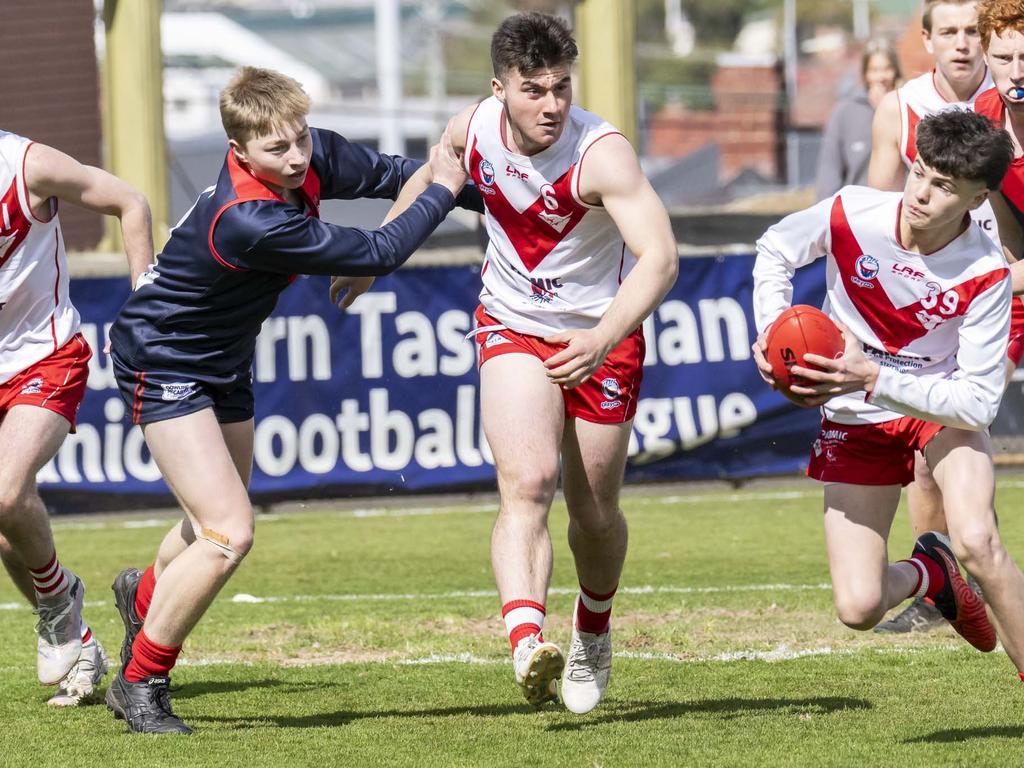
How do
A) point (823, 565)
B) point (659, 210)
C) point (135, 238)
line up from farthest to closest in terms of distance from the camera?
point (823, 565) < point (135, 238) < point (659, 210)

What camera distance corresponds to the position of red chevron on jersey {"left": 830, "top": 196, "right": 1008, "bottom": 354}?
5367 mm

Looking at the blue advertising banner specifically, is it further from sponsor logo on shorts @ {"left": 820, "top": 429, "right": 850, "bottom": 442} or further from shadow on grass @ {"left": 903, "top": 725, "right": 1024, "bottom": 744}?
shadow on grass @ {"left": 903, "top": 725, "right": 1024, "bottom": 744}

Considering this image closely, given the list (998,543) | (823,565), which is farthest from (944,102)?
(823,565)

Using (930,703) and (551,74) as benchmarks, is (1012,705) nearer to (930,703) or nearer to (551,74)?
(930,703)

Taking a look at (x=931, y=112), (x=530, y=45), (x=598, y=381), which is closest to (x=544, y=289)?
(x=598, y=381)

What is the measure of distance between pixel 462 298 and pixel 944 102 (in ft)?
17.5

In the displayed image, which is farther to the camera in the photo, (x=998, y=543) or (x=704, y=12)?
(x=704, y=12)

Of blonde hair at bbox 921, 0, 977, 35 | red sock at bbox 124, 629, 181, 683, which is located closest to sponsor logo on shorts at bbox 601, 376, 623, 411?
red sock at bbox 124, 629, 181, 683

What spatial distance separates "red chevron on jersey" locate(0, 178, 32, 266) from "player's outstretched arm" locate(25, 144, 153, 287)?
0.19ft

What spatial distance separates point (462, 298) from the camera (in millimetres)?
11859

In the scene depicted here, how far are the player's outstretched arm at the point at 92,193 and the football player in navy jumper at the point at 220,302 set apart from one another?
40 cm

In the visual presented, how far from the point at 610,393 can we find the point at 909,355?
1033mm

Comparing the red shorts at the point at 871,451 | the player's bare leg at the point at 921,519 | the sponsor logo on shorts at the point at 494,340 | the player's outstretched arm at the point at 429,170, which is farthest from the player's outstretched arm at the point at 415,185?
the player's bare leg at the point at 921,519

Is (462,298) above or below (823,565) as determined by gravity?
above
